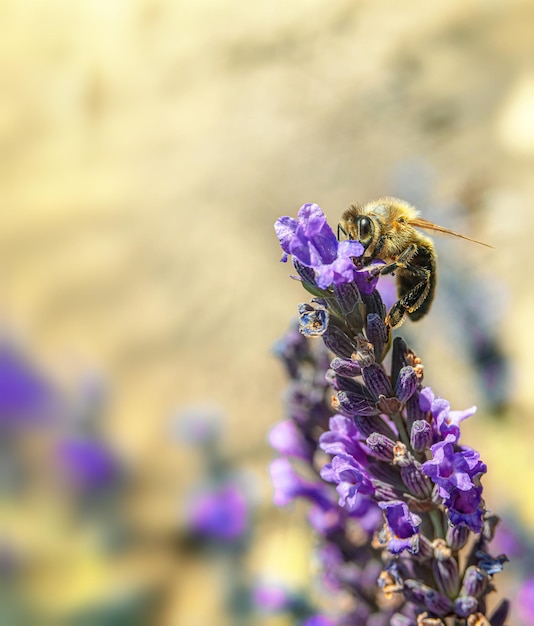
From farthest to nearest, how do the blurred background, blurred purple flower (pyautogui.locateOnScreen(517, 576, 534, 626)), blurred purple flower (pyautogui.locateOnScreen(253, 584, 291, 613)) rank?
1. the blurred background
2. blurred purple flower (pyautogui.locateOnScreen(517, 576, 534, 626))
3. blurred purple flower (pyautogui.locateOnScreen(253, 584, 291, 613))

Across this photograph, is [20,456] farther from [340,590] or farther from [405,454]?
[405,454]

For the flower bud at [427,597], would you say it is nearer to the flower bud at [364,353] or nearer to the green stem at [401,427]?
the green stem at [401,427]

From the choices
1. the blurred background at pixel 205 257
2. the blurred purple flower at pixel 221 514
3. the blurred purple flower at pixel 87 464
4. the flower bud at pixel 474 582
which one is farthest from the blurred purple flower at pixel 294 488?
the blurred purple flower at pixel 87 464

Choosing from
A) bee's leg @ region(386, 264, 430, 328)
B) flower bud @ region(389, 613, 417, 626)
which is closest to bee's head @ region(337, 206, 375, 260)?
bee's leg @ region(386, 264, 430, 328)

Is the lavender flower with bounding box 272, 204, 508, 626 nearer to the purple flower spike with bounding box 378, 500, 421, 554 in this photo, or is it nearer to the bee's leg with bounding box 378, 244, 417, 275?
the purple flower spike with bounding box 378, 500, 421, 554

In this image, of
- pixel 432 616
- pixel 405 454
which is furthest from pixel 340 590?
pixel 405 454
